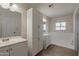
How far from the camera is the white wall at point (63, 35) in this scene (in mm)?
1369

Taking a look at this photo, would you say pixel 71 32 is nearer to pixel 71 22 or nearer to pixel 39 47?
pixel 71 22

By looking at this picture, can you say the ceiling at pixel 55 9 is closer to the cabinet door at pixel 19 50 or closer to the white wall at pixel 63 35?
the white wall at pixel 63 35

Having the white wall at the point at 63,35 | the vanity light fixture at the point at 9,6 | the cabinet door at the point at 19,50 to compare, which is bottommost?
the cabinet door at the point at 19,50

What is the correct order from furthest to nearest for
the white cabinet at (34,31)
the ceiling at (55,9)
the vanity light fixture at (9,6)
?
the white cabinet at (34,31)
the vanity light fixture at (9,6)
the ceiling at (55,9)

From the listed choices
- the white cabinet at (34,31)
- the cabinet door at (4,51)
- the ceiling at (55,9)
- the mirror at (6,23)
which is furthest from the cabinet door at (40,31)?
the cabinet door at (4,51)

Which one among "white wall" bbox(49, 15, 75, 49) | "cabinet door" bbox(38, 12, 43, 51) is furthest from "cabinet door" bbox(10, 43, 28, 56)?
"white wall" bbox(49, 15, 75, 49)

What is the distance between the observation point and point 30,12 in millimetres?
1672

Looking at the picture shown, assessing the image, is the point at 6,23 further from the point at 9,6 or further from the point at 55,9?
the point at 55,9

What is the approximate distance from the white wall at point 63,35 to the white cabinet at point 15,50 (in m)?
0.61

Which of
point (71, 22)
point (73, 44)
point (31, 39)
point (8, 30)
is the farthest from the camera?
point (31, 39)

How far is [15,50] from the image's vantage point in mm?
1442

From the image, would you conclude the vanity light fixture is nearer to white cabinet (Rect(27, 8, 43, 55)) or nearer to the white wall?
white cabinet (Rect(27, 8, 43, 55))

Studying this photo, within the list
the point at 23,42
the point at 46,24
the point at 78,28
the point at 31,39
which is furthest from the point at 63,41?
the point at 23,42

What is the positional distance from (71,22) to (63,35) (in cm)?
29
